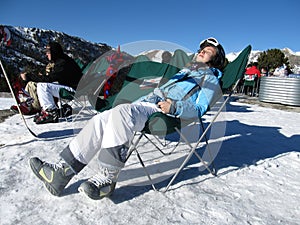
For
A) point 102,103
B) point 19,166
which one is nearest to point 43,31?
point 102,103

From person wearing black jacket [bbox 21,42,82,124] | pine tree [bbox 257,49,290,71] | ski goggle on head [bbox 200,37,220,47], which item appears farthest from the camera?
pine tree [bbox 257,49,290,71]

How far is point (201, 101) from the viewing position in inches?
74.2

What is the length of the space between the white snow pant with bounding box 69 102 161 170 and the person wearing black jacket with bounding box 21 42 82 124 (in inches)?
89.1

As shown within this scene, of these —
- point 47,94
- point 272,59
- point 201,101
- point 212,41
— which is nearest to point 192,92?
point 201,101

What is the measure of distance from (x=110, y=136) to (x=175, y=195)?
2.00 ft

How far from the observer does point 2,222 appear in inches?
52.2

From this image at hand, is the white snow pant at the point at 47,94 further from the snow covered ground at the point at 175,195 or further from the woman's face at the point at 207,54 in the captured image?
the woman's face at the point at 207,54

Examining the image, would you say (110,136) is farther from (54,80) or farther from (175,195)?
(54,80)

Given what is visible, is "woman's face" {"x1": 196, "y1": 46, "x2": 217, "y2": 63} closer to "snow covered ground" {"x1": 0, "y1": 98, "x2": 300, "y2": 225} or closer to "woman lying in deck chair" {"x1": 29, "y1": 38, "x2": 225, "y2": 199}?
"woman lying in deck chair" {"x1": 29, "y1": 38, "x2": 225, "y2": 199}

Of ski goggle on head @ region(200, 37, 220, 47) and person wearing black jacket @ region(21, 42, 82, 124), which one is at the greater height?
ski goggle on head @ region(200, 37, 220, 47)

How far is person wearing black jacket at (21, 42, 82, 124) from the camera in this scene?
3654 millimetres

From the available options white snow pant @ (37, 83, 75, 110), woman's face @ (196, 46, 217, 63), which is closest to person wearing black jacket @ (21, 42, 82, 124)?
white snow pant @ (37, 83, 75, 110)

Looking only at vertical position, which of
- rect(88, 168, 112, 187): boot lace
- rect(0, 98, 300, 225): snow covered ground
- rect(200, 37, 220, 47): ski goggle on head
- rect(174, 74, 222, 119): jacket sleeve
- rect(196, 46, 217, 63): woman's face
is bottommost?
rect(0, 98, 300, 225): snow covered ground

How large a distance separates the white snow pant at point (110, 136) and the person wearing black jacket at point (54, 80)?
2263mm
